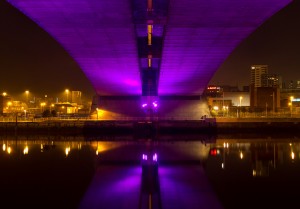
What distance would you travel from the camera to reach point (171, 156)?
75.5 feet

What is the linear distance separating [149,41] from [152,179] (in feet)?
67.3

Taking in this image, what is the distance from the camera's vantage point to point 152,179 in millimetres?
16234

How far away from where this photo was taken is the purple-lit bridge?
74.9 ft

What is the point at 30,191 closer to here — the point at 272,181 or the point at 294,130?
the point at 272,181

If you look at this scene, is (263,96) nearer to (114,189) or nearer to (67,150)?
(67,150)

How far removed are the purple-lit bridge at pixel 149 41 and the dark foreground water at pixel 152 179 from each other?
796cm

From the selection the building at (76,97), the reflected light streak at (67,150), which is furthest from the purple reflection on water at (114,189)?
the building at (76,97)

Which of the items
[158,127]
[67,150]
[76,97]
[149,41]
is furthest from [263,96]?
[67,150]

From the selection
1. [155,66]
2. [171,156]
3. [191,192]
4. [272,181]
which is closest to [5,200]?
[191,192]

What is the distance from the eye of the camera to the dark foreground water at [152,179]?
12.6 m

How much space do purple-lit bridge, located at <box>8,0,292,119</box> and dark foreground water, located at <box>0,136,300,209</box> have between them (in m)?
7.96

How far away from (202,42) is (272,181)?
16807mm

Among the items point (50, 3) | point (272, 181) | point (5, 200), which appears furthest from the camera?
point (50, 3)

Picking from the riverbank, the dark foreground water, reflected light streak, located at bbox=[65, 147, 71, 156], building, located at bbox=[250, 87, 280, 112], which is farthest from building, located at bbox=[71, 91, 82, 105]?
the dark foreground water
